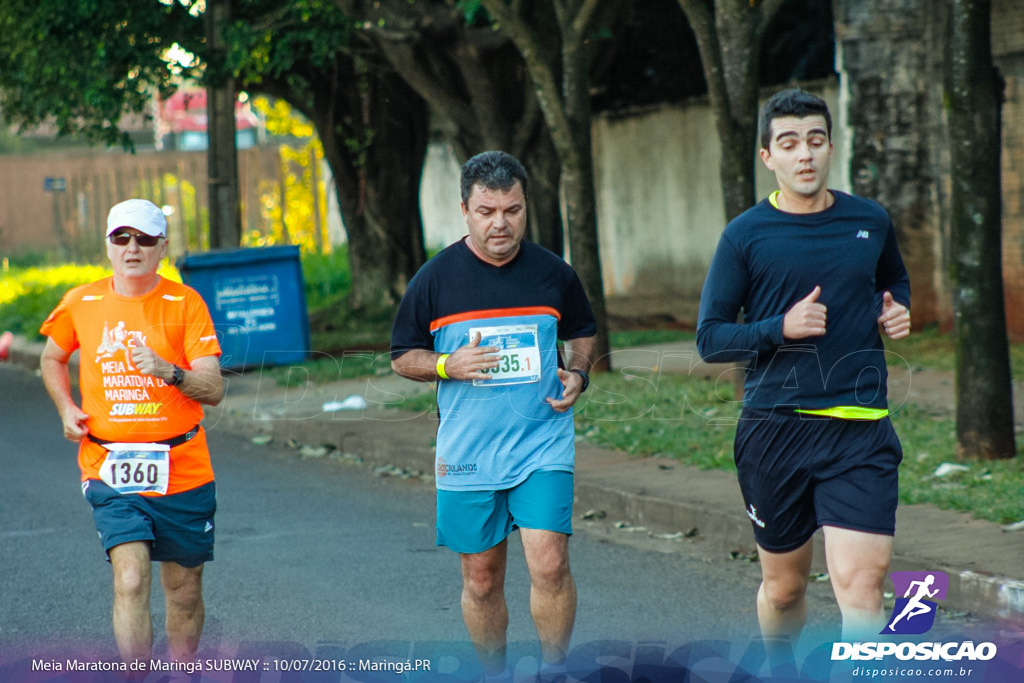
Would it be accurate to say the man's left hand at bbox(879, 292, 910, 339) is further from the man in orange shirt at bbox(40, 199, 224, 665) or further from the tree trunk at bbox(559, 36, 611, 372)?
the tree trunk at bbox(559, 36, 611, 372)

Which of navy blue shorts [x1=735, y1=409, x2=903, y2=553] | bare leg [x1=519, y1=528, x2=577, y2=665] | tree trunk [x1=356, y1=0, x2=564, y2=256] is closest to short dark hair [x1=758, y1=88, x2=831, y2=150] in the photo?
→ navy blue shorts [x1=735, y1=409, x2=903, y2=553]

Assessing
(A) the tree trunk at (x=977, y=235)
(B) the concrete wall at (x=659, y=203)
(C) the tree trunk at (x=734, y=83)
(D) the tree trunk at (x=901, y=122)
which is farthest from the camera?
(B) the concrete wall at (x=659, y=203)

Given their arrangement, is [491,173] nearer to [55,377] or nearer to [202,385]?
[202,385]

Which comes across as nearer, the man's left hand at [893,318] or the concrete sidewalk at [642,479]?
the man's left hand at [893,318]

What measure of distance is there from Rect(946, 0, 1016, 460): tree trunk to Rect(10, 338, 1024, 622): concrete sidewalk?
1.10m

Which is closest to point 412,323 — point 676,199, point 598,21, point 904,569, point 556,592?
point 556,592

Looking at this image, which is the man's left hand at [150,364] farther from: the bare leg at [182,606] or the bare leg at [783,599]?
the bare leg at [783,599]

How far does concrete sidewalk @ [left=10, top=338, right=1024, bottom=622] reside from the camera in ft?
20.0

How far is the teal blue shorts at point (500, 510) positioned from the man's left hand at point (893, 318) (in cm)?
119

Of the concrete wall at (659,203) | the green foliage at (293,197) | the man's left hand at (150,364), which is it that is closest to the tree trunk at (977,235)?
the man's left hand at (150,364)

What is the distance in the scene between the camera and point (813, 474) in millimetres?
4297

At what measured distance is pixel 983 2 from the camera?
7.84 metres

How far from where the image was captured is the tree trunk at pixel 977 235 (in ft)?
25.8

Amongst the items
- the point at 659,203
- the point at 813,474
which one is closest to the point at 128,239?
the point at 813,474
